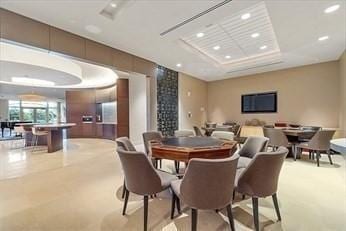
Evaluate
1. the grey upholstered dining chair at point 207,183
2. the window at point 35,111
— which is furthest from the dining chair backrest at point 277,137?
the window at point 35,111

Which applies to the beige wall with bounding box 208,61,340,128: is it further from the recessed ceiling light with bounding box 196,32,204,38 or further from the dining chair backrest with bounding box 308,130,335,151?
the recessed ceiling light with bounding box 196,32,204,38

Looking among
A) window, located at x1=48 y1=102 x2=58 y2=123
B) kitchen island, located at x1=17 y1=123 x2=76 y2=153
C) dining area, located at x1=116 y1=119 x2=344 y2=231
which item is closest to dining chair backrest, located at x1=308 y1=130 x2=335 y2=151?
dining area, located at x1=116 y1=119 x2=344 y2=231

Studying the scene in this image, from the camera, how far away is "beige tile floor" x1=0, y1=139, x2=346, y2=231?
2.15 meters

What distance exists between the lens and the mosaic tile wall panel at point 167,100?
6.38 m

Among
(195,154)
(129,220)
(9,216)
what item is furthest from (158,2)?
(9,216)

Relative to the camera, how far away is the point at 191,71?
7.34 meters

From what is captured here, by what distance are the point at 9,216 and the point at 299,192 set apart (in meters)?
3.93

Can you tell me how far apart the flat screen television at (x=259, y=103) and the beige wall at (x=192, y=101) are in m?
1.75

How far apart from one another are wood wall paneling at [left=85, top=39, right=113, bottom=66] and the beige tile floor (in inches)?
94.4

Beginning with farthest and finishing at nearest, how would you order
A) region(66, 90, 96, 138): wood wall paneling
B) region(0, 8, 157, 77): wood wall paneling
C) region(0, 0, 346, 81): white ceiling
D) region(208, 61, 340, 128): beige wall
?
region(66, 90, 96, 138): wood wall paneling → region(208, 61, 340, 128): beige wall → region(0, 8, 157, 77): wood wall paneling → region(0, 0, 346, 81): white ceiling

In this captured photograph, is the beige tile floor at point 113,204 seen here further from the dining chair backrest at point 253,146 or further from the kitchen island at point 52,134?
the kitchen island at point 52,134

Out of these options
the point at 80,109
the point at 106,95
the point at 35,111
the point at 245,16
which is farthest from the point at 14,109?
the point at 245,16

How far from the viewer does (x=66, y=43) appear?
3.71 meters

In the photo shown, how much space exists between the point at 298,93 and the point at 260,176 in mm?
5999
